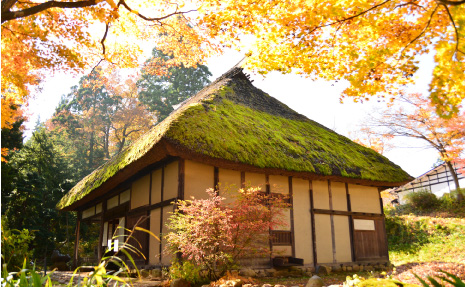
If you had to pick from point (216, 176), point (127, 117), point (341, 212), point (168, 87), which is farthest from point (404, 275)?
point (168, 87)

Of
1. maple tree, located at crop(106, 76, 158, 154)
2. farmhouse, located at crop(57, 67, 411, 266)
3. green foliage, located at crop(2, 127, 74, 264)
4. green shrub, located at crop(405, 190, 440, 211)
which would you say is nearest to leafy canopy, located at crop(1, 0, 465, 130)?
farmhouse, located at crop(57, 67, 411, 266)

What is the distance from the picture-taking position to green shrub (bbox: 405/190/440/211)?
658 inches

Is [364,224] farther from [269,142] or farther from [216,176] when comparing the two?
[216,176]

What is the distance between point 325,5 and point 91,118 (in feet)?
76.3

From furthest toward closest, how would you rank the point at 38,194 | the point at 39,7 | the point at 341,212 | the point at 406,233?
the point at 38,194
the point at 406,233
the point at 341,212
the point at 39,7

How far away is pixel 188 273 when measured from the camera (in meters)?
5.46

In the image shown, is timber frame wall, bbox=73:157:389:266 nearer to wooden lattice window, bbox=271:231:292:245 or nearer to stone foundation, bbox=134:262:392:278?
wooden lattice window, bbox=271:231:292:245

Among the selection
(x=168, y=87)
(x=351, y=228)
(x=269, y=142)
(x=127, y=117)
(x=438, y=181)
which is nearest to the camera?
(x=269, y=142)

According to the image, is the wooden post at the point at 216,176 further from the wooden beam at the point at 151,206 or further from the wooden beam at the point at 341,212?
the wooden beam at the point at 341,212

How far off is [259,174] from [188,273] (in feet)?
9.45

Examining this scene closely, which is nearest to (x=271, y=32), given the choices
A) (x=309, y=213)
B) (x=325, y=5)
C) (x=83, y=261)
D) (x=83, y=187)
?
Answer: (x=325, y=5)

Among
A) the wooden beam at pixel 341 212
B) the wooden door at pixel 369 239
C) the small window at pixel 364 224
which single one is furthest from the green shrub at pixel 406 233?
the wooden beam at pixel 341 212

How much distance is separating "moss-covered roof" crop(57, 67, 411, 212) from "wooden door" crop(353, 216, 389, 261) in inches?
51.0

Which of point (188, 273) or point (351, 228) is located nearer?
point (188, 273)
